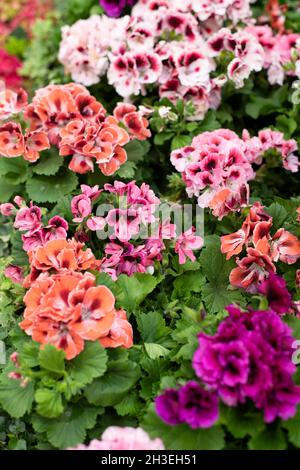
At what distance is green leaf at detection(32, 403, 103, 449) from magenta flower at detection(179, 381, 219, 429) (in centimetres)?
33

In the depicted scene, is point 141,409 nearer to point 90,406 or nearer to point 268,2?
point 90,406

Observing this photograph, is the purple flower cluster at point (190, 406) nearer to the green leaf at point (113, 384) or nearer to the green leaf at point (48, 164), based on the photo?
the green leaf at point (113, 384)

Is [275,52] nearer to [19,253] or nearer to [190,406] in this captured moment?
[19,253]

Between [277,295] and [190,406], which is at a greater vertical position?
[277,295]

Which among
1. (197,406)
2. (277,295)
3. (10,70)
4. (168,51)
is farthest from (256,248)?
(10,70)

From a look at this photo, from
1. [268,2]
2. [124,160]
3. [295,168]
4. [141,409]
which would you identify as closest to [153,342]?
[141,409]

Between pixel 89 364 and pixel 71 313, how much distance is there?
15 centimetres

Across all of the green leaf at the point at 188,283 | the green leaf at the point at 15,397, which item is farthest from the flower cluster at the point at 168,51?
the green leaf at the point at 15,397

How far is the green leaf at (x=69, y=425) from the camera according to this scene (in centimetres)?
164

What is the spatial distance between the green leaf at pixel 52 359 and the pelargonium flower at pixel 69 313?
29 millimetres

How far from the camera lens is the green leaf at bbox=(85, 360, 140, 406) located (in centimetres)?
167

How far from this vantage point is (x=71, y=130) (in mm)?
2238

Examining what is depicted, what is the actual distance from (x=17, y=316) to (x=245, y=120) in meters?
1.57

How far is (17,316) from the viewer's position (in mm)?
2023
